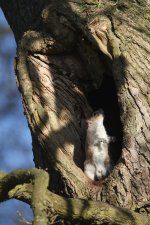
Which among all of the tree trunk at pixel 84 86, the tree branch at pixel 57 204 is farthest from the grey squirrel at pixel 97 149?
the tree branch at pixel 57 204

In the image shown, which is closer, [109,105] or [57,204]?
[57,204]

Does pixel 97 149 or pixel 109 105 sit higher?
pixel 109 105

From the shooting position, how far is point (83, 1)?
4.22 m

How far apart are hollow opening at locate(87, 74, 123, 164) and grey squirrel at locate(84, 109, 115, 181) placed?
7 centimetres

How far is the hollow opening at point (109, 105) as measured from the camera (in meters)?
4.41

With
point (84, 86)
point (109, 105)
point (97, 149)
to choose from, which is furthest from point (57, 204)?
point (109, 105)

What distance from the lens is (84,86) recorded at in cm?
442

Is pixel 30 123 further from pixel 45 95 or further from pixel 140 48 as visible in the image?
pixel 140 48

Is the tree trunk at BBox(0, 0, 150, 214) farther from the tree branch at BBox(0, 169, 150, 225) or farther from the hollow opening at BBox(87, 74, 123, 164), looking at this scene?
the tree branch at BBox(0, 169, 150, 225)

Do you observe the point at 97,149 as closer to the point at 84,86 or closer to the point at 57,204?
the point at 84,86

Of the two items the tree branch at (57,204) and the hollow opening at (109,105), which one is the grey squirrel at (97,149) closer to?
the hollow opening at (109,105)

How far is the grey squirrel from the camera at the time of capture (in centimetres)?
404

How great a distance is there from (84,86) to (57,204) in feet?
5.13

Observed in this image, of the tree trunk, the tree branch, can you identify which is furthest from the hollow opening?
the tree branch
